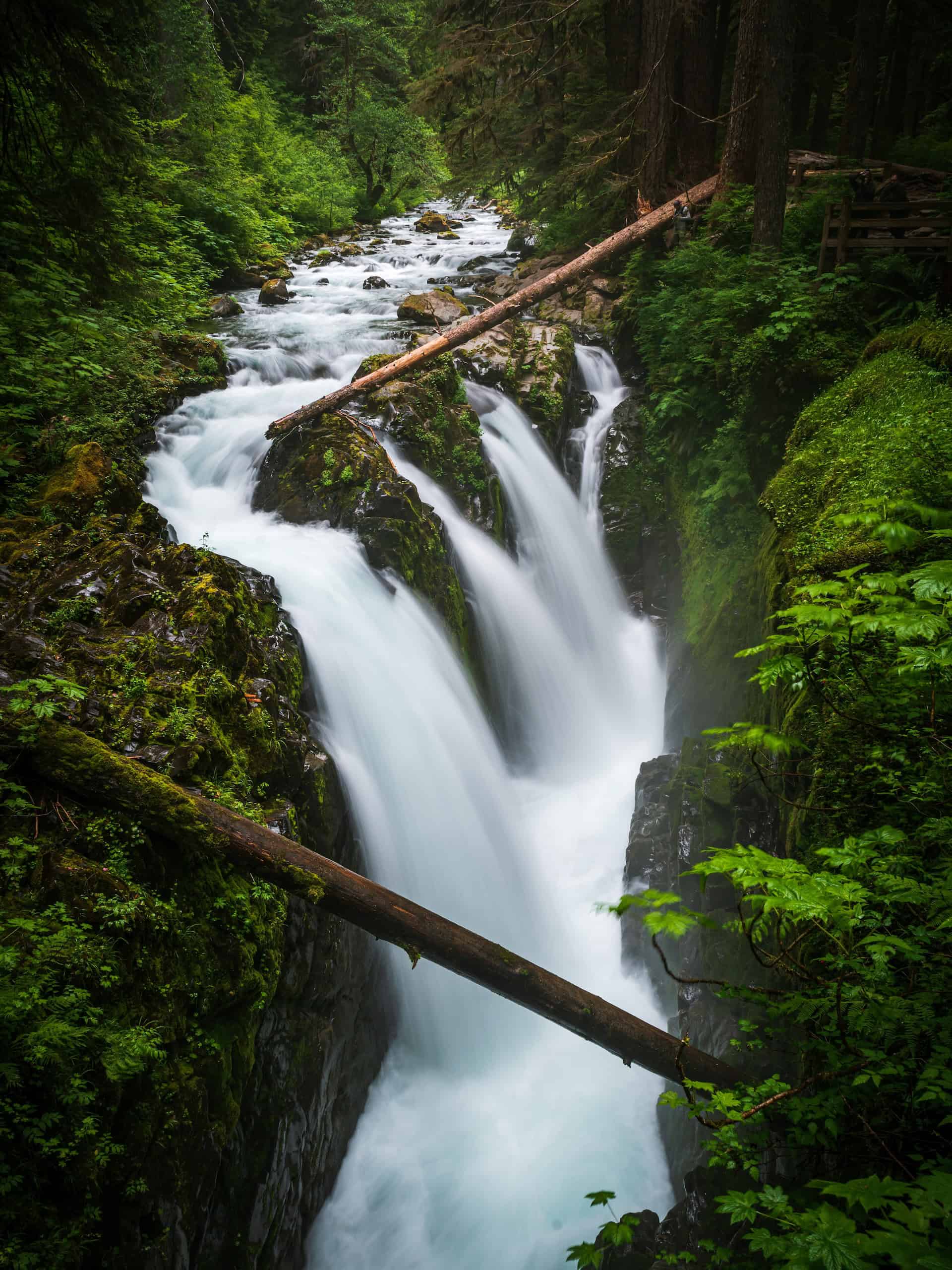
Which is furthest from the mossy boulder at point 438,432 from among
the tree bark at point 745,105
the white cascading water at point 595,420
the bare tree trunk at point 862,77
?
the bare tree trunk at point 862,77

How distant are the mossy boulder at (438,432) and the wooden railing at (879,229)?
457cm

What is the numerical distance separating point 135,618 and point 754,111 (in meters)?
11.0

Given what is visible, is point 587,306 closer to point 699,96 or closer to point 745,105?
point 699,96

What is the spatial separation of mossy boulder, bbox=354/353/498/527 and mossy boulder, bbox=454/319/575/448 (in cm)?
143

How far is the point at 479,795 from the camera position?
686 centimetres

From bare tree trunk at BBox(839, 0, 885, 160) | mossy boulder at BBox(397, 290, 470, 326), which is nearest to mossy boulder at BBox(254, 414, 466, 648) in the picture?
mossy boulder at BBox(397, 290, 470, 326)

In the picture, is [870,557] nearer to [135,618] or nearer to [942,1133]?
[942,1133]

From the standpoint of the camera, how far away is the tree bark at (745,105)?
30.7ft

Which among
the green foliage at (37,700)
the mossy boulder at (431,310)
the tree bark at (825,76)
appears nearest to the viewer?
the green foliage at (37,700)

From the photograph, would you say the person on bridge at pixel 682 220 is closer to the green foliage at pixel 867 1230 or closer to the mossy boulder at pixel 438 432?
the mossy boulder at pixel 438 432

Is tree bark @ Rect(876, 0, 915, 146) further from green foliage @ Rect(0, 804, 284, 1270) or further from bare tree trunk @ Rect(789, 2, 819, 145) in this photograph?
green foliage @ Rect(0, 804, 284, 1270)

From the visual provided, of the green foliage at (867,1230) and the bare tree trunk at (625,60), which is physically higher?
the bare tree trunk at (625,60)

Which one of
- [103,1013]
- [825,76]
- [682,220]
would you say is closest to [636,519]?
[682,220]

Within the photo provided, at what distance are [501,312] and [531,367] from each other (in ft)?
3.20
